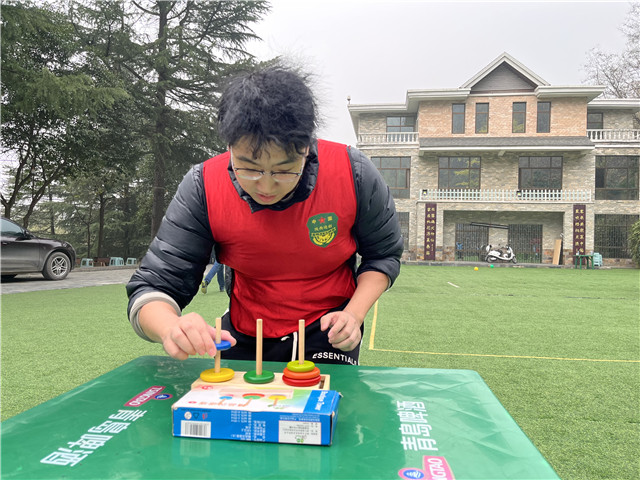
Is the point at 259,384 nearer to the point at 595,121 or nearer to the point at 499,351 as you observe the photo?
the point at 499,351

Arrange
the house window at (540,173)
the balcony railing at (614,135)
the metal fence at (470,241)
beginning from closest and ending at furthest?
the balcony railing at (614,135) < the house window at (540,173) < the metal fence at (470,241)

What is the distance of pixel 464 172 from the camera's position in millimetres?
22422

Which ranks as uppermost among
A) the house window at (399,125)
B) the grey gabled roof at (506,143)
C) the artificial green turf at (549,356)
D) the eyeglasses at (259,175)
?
the house window at (399,125)

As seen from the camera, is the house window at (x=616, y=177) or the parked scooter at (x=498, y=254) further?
the house window at (x=616, y=177)

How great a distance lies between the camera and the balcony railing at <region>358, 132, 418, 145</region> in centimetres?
2270

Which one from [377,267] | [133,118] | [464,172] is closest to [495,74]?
[464,172]

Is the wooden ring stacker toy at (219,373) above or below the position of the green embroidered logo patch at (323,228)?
below

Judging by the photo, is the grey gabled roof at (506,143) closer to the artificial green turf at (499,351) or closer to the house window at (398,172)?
the house window at (398,172)

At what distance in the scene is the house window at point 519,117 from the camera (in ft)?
72.2

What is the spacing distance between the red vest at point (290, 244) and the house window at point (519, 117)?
23.1m

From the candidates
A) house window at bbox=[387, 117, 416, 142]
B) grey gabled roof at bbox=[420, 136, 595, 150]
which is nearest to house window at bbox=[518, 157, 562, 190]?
grey gabled roof at bbox=[420, 136, 595, 150]

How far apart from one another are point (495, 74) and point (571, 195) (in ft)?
22.7

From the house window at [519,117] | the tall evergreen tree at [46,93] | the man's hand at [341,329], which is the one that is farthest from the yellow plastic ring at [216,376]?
the house window at [519,117]

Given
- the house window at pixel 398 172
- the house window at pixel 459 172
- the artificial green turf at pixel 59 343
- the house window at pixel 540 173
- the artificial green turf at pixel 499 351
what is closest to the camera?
the artificial green turf at pixel 499 351
